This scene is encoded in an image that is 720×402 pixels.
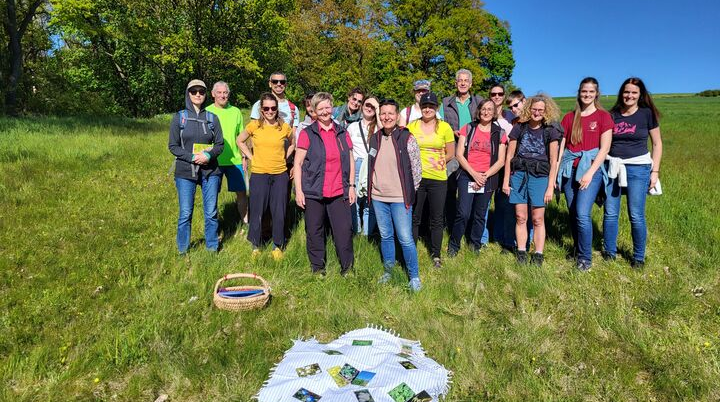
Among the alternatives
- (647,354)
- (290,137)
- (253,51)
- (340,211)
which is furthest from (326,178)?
(253,51)

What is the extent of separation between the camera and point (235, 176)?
5.96 meters

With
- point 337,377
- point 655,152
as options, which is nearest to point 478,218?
point 655,152

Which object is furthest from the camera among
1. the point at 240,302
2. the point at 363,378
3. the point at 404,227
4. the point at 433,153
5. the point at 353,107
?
the point at 353,107

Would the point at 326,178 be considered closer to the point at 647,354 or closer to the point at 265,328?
the point at 265,328

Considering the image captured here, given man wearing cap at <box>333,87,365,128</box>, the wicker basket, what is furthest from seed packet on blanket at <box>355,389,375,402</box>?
man wearing cap at <box>333,87,365,128</box>

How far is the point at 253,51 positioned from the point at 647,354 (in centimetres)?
2840

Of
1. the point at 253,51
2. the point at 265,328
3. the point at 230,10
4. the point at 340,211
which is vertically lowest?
the point at 265,328

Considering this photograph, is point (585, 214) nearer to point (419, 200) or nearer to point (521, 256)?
point (521, 256)

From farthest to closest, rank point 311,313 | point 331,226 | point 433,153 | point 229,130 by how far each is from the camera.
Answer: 1. point 229,130
2. point 433,153
3. point 331,226
4. point 311,313

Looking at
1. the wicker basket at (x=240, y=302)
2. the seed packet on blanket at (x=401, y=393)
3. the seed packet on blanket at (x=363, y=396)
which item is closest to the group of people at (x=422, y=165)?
the wicker basket at (x=240, y=302)

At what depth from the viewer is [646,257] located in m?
5.40

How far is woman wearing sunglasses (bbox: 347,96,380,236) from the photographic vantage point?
5504 mm

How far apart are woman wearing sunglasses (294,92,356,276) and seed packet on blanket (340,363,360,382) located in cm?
186

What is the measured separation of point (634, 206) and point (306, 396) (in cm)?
453
